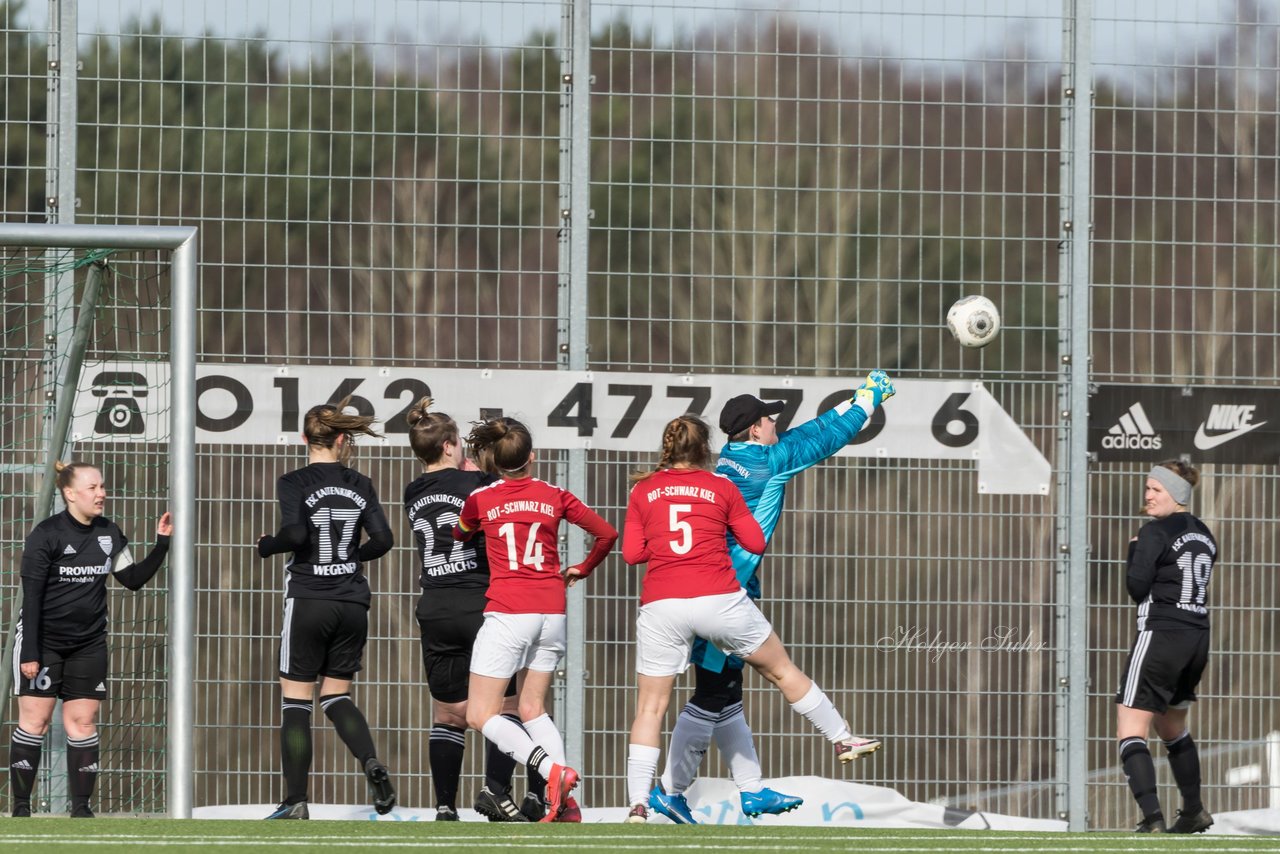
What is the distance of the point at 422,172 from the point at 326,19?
964mm

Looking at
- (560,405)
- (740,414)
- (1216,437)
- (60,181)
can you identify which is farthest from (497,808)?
(1216,437)

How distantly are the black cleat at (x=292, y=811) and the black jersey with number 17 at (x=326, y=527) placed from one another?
907mm

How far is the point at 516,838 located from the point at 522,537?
1.61m

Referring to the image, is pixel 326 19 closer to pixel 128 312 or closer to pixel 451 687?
pixel 128 312

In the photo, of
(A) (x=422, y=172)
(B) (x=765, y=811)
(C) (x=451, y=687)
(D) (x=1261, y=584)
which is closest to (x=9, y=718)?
(C) (x=451, y=687)

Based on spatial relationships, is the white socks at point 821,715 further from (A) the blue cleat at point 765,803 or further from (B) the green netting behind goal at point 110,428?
(B) the green netting behind goal at point 110,428

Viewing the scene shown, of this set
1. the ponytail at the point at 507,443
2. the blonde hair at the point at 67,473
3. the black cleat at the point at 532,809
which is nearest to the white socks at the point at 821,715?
the black cleat at the point at 532,809

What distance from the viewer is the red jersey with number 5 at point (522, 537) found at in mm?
6887

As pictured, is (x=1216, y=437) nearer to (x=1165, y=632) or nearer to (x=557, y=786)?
(x=1165, y=632)

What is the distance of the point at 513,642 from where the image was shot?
686 cm

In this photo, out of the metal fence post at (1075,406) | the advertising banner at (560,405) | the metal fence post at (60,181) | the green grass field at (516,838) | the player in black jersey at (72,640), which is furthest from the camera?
the metal fence post at (1075,406)

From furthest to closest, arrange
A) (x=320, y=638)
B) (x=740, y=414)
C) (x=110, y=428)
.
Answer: (x=110, y=428) → (x=320, y=638) → (x=740, y=414)

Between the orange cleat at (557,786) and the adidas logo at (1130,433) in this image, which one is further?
the adidas logo at (1130,433)

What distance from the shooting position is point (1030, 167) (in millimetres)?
9320
